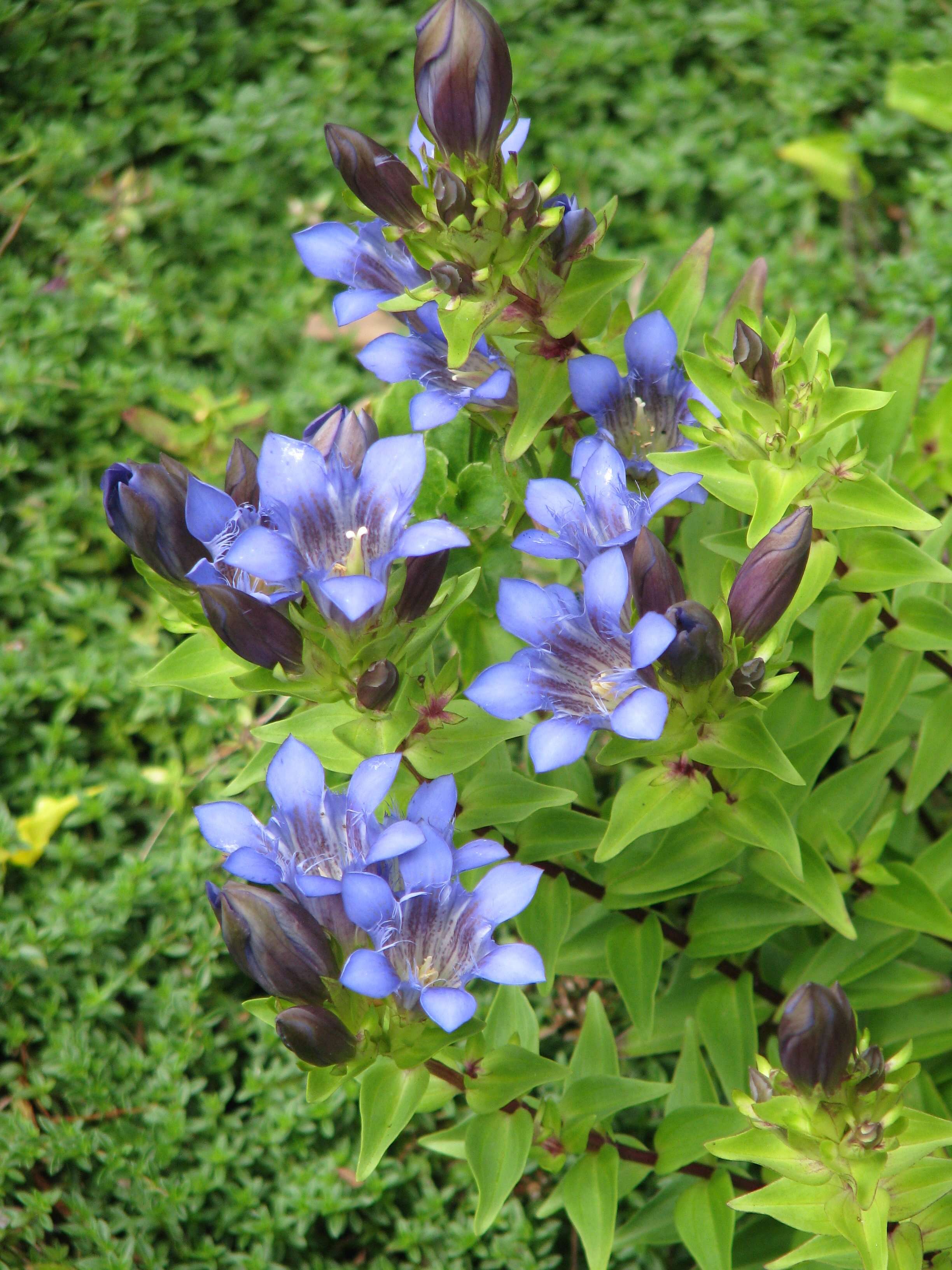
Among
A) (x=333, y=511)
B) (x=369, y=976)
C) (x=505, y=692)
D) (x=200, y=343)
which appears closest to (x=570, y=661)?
(x=505, y=692)

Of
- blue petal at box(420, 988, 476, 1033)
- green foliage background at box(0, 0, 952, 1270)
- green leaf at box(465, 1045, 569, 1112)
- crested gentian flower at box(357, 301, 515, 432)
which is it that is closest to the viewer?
blue petal at box(420, 988, 476, 1033)

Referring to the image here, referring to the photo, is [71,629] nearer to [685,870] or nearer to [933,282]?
[685,870]

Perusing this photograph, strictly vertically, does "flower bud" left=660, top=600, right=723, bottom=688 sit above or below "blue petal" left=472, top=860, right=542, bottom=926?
above

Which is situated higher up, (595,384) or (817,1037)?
(595,384)

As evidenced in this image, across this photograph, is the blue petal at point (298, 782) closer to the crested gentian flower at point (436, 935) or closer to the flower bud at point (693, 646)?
the crested gentian flower at point (436, 935)

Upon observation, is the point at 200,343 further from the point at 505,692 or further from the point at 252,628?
the point at 505,692

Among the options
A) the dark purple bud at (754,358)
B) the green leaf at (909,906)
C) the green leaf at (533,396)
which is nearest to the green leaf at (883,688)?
the green leaf at (909,906)

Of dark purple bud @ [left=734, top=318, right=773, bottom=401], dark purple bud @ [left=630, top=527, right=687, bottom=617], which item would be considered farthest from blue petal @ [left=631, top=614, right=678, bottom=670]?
dark purple bud @ [left=734, top=318, right=773, bottom=401]

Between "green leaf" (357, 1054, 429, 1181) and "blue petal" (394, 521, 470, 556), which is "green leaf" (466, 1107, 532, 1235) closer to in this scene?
"green leaf" (357, 1054, 429, 1181)
